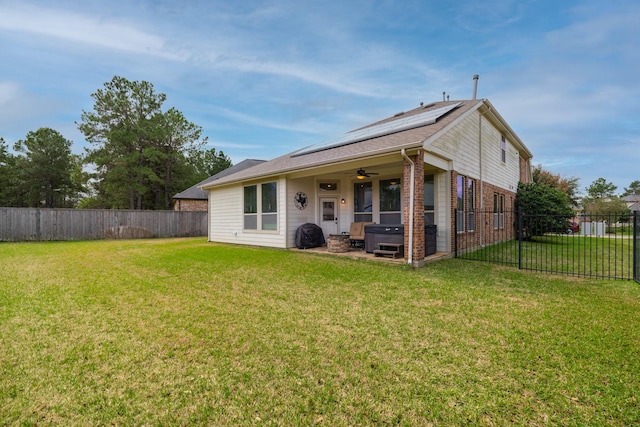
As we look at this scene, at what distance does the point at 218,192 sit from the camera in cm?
1341

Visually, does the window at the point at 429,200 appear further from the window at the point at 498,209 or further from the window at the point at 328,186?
the window at the point at 498,209

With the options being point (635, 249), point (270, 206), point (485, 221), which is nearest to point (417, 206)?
point (635, 249)

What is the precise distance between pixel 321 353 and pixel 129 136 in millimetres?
27168

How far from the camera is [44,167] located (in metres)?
27.0

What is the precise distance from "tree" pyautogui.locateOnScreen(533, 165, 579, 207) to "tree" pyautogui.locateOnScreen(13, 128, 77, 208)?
1607 inches

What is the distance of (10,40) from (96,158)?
18.4m

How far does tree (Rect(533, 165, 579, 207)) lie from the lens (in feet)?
73.5

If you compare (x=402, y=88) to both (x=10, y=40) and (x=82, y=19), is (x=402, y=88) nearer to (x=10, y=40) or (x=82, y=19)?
(x=82, y=19)

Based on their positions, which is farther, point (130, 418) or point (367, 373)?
point (367, 373)

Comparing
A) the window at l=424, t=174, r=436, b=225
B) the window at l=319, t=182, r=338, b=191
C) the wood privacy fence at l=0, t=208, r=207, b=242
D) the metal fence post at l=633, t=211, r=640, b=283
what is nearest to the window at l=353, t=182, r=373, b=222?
the window at l=319, t=182, r=338, b=191

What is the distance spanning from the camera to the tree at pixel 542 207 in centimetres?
1278

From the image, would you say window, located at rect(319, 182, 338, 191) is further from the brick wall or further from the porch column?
the brick wall

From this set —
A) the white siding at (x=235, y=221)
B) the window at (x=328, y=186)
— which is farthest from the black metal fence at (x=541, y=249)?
the white siding at (x=235, y=221)

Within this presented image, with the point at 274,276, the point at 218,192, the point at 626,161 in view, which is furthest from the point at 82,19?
the point at 626,161
